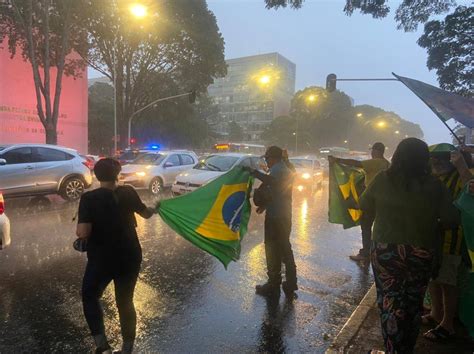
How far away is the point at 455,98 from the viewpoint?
425cm

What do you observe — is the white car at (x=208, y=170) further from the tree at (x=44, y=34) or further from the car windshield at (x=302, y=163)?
the tree at (x=44, y=34)

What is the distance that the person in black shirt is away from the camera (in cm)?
312

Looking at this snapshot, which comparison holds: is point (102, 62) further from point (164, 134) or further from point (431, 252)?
point (431, 252)

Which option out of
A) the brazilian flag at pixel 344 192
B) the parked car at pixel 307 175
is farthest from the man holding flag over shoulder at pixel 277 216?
the parked car at pixel 307 175

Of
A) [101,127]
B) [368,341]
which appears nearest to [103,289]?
[368,341]

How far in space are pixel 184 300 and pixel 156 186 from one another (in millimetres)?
9915

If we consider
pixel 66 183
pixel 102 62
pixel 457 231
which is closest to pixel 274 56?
pixel 102 62

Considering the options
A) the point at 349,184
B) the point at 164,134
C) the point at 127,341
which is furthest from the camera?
the point at 164,134

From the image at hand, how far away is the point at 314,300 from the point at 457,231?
2.04 m

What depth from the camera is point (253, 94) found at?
360 ft

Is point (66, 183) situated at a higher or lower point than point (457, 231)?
lower

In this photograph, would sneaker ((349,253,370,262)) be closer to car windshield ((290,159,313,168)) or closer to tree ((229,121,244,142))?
car windshield ((290,159,313,168))

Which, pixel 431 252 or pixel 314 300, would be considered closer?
pixel 431 252

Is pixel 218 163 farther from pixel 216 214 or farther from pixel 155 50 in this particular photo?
pixel 155 50
